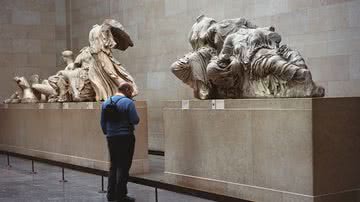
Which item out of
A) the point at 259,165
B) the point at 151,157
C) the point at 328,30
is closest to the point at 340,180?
the point at 259,165

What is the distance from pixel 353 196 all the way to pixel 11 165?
9.22 meters

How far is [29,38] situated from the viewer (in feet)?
70.2

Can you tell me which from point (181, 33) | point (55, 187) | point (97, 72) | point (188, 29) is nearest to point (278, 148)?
point (55, 187)

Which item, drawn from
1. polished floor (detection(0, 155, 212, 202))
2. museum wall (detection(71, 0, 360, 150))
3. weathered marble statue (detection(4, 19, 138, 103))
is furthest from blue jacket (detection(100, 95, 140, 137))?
museum wall (detection(71, 0, 360, 150))

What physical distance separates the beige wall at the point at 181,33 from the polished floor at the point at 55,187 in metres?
3.18

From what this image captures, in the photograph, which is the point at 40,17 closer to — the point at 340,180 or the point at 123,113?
the point at 123,113

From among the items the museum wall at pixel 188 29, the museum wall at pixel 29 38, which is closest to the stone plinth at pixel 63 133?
the museum wall at pixel 188 29

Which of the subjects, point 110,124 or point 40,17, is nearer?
point 110,124

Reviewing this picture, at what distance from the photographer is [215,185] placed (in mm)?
9086

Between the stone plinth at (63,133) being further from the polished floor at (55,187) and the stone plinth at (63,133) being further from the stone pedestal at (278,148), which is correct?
the stone pedestal at (278,148)

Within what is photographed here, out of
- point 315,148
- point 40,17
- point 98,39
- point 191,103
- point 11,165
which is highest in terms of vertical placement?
point 40,17

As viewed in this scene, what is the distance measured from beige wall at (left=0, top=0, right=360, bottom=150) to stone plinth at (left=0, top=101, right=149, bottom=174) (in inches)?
120

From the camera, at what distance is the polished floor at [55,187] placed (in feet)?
31.0

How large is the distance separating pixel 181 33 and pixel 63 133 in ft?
13.5
